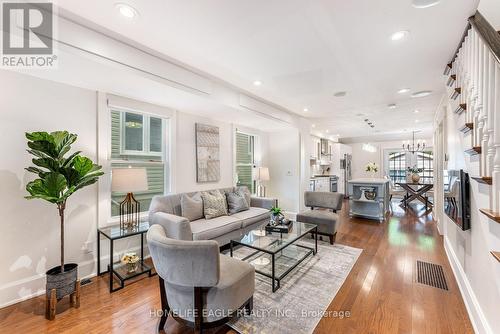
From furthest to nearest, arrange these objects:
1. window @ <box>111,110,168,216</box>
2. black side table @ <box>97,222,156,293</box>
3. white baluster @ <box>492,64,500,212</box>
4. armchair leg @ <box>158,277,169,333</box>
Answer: window @ <box>111,110,168,216</box>, black side table @ <box>97,222,156,293</box>, armchair leg @ <box>158,277,169,333</box>, white baluster @ <box>492,64,500,212</box>

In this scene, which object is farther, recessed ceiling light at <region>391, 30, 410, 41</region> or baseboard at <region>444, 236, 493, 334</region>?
recessed ceiling light at <region>391, 30, 410, 41</region>

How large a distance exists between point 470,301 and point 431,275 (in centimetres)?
72

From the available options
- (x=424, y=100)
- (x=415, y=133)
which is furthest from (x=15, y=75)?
(x=415, y=133)

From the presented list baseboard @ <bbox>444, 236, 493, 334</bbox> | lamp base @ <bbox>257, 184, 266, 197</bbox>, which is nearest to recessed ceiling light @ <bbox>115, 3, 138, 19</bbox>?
baseboard @ <bbox>444, 236, 493, 334</bbox>

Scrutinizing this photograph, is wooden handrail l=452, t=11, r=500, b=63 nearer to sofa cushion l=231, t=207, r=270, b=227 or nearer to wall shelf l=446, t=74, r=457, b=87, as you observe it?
wall shelf l=446, t=74, r=457, b=87

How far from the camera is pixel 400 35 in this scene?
2.10 metres

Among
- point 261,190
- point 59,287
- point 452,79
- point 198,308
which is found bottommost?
point 59,287

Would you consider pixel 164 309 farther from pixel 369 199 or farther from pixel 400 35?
pixel 369 199

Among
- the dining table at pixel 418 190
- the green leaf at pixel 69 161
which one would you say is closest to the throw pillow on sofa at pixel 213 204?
the green leaf at pixel 69 161

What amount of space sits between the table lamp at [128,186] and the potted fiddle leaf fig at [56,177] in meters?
0.38

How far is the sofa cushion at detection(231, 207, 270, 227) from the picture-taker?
3.58 m

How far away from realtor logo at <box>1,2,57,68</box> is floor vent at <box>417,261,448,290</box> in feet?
15.0

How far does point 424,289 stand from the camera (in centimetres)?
236

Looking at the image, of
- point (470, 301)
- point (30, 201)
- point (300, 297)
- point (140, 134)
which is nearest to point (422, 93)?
point (470, 301)
